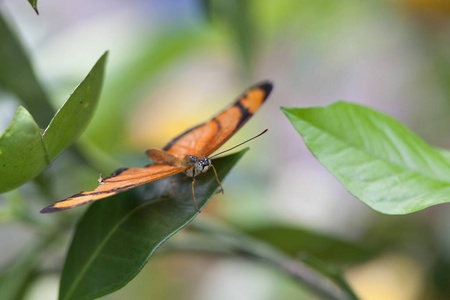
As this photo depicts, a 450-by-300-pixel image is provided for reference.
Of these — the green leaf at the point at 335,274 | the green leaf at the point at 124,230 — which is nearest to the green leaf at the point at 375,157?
the green leaf at the point at 124,230

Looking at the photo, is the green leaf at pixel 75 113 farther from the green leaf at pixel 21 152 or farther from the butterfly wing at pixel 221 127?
the butterfly wing at pixel 221 127

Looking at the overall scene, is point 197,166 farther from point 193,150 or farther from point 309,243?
point 309,243

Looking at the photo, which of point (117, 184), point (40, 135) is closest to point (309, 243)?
point (117, 184)

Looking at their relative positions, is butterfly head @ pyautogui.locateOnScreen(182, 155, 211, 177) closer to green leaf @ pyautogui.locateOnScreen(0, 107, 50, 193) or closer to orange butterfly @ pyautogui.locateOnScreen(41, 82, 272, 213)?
orange butterfly @ pyautogui.locateOnScreen(41, 82, 272, 213)

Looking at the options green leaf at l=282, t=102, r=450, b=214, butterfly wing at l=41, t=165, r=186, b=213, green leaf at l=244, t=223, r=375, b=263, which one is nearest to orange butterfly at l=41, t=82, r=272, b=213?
butterfly wing at l=41, t=165, r=186, b=213

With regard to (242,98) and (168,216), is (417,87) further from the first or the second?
(168,216)
